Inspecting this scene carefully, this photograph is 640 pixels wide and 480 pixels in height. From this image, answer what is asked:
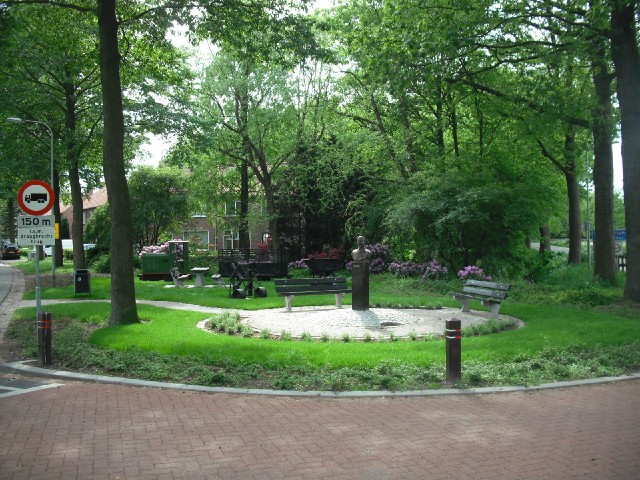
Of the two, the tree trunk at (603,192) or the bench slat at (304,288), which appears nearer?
the bench slat at (304,288)

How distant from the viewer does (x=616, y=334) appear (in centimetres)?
1034

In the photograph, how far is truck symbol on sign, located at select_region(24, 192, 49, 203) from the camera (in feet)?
34.0

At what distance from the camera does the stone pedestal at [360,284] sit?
1339 cm

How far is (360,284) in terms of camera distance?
13422 mm

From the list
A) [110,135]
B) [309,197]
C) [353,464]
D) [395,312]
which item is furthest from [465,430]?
[309,197]

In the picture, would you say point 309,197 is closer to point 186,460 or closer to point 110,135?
point 110,135

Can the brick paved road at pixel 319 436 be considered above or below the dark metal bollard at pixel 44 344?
below

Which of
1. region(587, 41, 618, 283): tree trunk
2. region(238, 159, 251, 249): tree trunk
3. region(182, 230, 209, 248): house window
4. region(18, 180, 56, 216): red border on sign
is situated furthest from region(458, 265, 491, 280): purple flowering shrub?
region(182, 230, 209, 248): house window

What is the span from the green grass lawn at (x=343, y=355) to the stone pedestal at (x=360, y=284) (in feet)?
10.6

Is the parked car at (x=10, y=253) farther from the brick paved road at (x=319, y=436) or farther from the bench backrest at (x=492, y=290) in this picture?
the brick paved road at (x=319, y=436)

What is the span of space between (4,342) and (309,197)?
62.4 feet

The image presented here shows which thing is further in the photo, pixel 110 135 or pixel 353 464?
pixel 110 135

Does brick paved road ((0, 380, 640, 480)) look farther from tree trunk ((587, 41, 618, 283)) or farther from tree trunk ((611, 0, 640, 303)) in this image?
tree trunk ((587, 41, 618, 283))

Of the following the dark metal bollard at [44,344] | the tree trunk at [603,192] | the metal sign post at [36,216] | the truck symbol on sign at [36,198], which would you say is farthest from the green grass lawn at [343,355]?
the tree trunk at [603,192]
